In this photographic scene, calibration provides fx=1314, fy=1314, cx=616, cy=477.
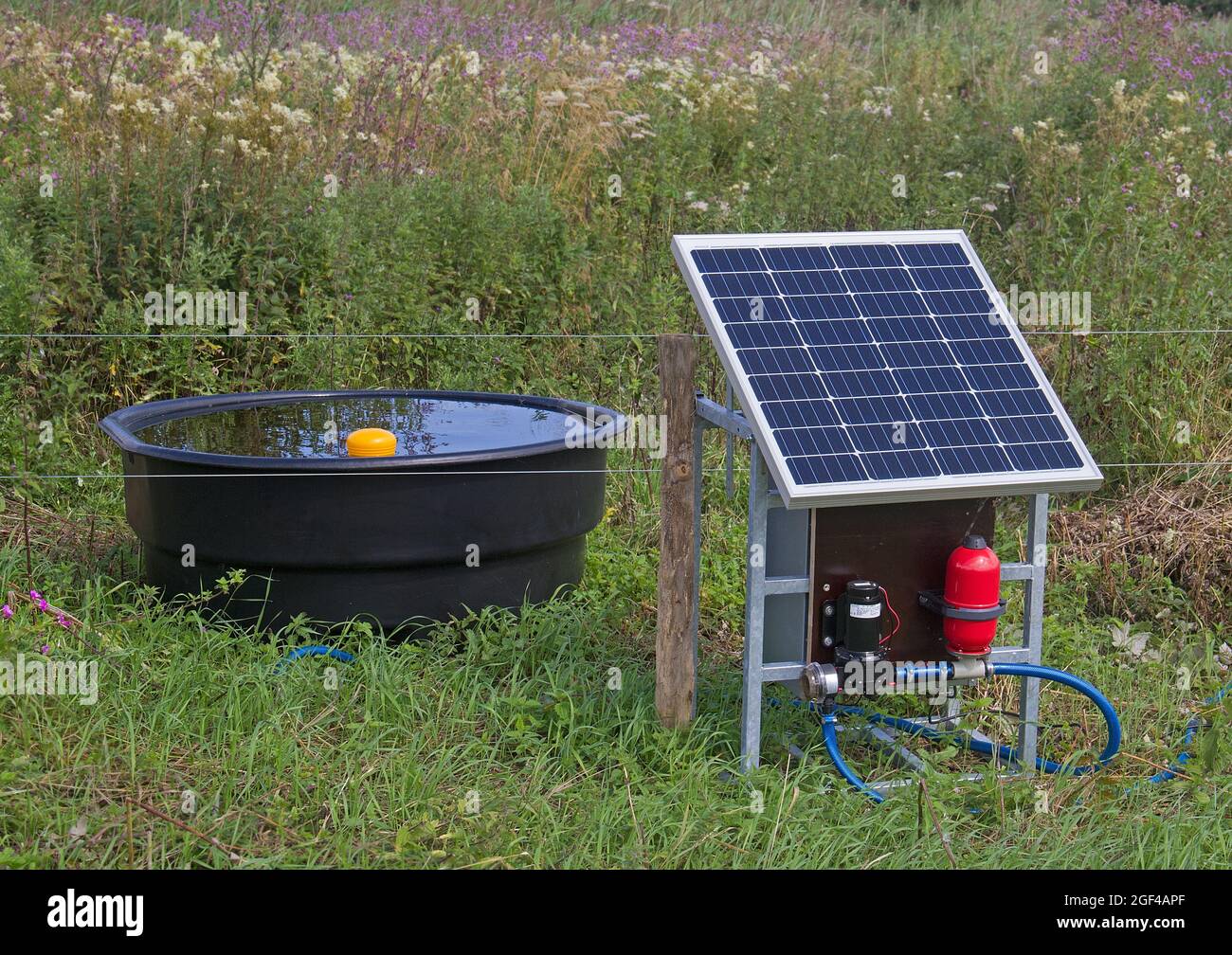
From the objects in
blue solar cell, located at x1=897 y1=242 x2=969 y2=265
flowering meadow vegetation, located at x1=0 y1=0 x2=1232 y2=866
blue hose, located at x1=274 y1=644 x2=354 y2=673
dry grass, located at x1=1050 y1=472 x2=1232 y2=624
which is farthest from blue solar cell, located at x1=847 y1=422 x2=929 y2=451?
dry grass, located at x1=1050 y1=472 x2=1232 y2=624

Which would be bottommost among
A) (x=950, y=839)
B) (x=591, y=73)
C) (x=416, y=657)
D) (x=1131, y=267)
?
(x=950, y=839)

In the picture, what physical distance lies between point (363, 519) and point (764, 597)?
135 cm

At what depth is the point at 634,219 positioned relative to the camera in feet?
26.0

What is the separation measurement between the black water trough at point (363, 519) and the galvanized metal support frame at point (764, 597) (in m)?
0.68

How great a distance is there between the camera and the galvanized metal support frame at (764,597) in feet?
12.4

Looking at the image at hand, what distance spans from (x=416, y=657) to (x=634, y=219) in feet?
13.7

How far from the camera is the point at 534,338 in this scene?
711 centimetres

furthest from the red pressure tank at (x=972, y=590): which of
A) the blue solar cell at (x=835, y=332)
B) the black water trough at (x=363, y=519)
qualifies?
the black water trough at (x=363, y=519)

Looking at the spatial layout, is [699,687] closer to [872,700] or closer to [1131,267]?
[872,700]

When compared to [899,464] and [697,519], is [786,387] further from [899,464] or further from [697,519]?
[697,519]

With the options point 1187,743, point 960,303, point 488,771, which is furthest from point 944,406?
point 488,771

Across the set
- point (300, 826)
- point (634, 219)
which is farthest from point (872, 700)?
point (634, 219)

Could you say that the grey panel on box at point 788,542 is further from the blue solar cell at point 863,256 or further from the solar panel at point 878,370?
the blue solar cell at point 863,256

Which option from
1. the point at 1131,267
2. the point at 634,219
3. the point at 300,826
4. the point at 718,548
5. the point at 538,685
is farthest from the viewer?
the point at 634,219
